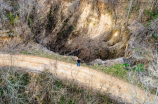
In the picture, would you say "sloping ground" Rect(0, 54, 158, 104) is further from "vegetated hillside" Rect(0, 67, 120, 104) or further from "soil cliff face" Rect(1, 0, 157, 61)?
"soil cliff face" Rect(1, 0, 157, 61)

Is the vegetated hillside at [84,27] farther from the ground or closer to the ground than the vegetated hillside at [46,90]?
farther from the ground

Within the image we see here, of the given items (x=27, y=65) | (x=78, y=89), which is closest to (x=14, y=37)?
(x=27, y=65)

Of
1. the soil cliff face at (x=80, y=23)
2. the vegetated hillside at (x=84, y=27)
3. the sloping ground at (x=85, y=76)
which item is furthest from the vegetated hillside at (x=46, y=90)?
the soil cliff face at (x=80, y=23)

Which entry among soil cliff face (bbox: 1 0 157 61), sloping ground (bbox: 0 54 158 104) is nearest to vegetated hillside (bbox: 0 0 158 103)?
soil cliff face (bbox: 1 0 157 61)

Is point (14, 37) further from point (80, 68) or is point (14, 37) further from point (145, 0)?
point (145, 0)

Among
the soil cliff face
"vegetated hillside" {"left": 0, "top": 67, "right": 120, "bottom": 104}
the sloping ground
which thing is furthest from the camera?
the soil cliff face

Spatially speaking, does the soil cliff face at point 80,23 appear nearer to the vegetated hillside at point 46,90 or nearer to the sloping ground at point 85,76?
the sloping ground at point 85,76
